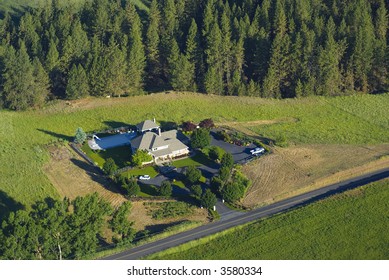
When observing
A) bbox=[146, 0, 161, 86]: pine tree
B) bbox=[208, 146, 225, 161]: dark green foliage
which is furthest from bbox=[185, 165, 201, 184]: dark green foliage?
bbox=[146, 0, 161, 86]: pine tree

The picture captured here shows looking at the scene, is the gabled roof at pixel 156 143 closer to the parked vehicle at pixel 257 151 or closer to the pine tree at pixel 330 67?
the parked vehicle at pixel 257 151

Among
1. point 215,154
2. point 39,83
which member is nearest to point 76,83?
point 39,83

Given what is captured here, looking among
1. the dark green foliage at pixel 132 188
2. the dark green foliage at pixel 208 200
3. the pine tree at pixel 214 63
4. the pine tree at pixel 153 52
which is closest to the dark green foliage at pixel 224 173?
the dark green foliage at pixel 208 200

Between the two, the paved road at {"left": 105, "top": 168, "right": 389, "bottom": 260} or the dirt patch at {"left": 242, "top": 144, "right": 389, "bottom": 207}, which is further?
the dirt patch at {"left": 242, "top": 144, "right": 389, "bottom": 207}

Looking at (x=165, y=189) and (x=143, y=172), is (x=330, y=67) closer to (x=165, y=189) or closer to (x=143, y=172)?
(x=143, y=172)

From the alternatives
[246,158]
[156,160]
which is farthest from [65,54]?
[246,158]

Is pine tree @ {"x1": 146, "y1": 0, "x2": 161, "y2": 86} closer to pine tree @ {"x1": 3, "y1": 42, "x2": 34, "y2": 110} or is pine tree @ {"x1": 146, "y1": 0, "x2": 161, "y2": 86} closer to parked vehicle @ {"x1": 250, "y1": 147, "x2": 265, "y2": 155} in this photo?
pine tree @ {"x1": 3, "y1": 42, "x2": 34, "y2": 110}
